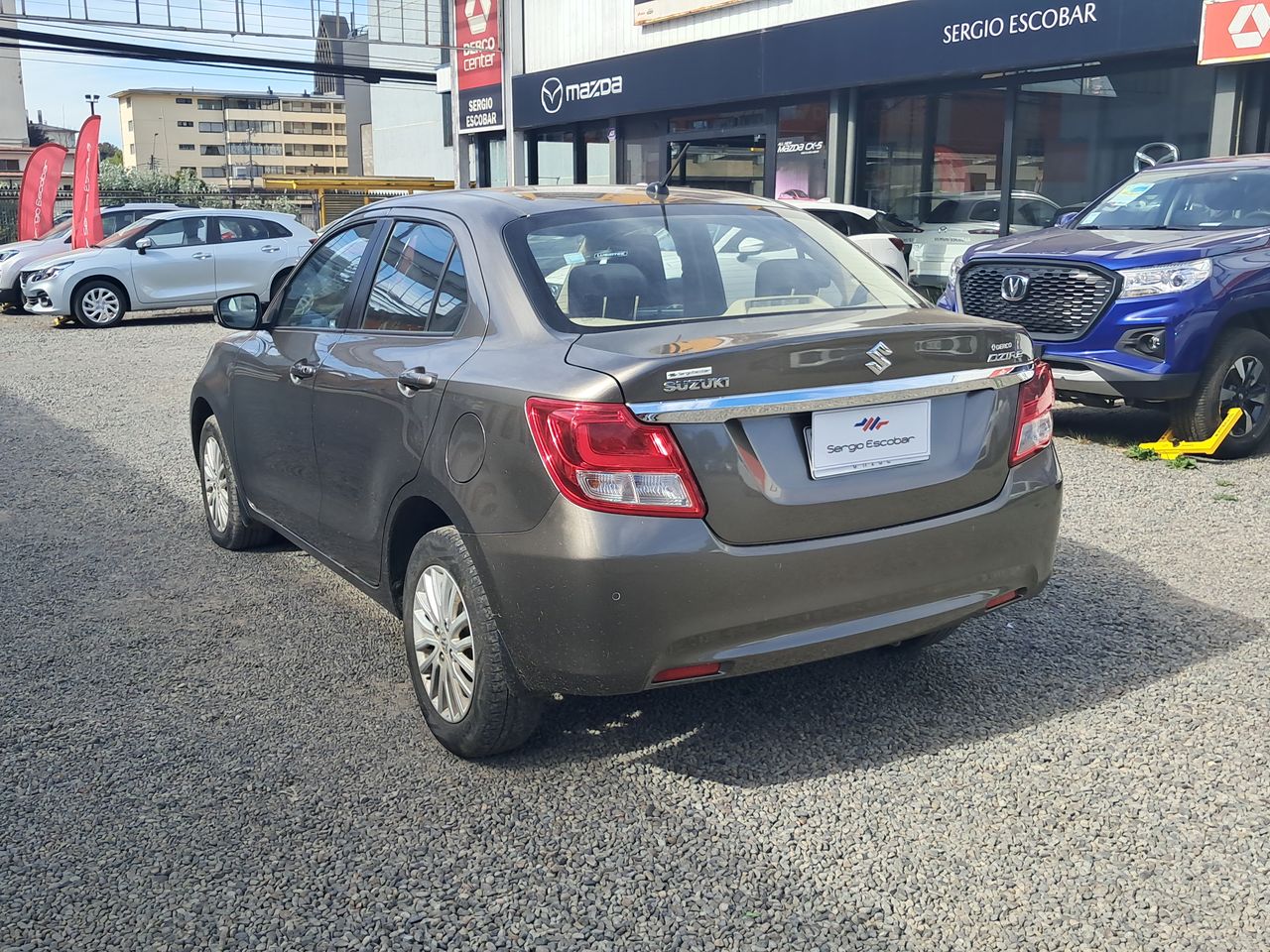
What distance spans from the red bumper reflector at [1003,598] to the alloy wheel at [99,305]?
54.8ft

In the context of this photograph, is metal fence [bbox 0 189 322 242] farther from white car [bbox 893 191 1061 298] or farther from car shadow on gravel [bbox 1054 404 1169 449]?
car shadow on gravel [bbox 1054 404 1169 449]

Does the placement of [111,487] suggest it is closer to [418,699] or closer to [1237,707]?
[418,699]

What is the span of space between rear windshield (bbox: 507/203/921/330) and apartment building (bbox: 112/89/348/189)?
153497mm

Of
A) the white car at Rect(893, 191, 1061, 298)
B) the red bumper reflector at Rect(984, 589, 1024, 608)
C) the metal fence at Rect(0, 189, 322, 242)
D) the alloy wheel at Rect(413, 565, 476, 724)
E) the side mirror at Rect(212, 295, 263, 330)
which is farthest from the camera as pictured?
the metal fence at Rect(0, 189, 322, 242)

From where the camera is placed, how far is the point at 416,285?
4.10m

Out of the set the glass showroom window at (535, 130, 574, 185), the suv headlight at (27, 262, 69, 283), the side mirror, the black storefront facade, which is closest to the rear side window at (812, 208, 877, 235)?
the black storefront facade

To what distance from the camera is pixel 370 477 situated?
3.95 m

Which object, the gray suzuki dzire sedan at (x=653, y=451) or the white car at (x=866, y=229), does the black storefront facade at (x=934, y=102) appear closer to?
the white car at (x=866, y=229)

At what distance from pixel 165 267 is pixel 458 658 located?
16.3 m

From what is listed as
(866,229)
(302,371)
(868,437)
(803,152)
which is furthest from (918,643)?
(803,152)

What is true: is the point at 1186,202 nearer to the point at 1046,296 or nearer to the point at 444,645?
the point at 1046,296

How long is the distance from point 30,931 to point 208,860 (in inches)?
16.4

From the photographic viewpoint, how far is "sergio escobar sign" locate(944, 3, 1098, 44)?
13.1 metres

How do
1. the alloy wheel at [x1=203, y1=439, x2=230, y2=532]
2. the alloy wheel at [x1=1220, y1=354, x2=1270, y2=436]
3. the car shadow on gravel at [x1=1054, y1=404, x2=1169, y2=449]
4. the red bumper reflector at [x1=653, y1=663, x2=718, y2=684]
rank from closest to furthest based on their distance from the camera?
the red bumper reflector at [x1=653, y1=663, x2=718, y2=684], the alloy wheel at [x1=203, y1=439, x2=230, y2=532], the alloy wheel at [x1=1220, y1=354, x2=1270, y2=436], the car shadow on gravel at [x1=1054, y1=404, x2=1169, y2=449]
